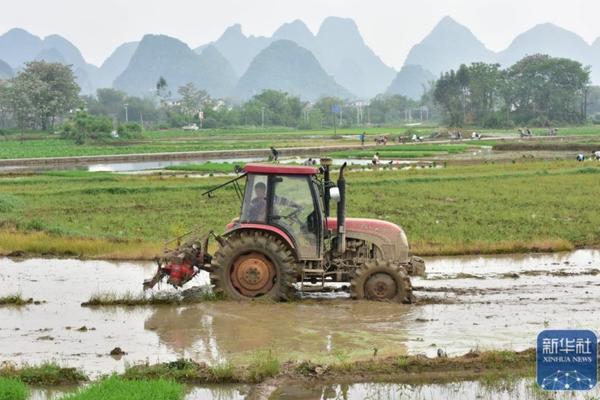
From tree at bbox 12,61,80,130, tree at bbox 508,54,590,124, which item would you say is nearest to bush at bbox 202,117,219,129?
tree at bbox 12,61,80,130

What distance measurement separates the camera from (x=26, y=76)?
10400cm

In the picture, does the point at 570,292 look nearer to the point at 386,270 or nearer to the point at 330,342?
the point at 386,270

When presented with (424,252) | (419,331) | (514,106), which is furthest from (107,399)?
(514,106)

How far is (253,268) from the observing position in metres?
11.4

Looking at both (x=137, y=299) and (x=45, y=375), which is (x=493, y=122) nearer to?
(x=137, y=299)

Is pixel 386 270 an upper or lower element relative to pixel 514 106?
lower

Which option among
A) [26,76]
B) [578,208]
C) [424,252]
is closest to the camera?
[424,252]

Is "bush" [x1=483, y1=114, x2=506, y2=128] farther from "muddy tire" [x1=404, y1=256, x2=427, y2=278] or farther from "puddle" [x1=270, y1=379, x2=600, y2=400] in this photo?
"puddle" [x1=270, y1=379, x2=600, y2=400]

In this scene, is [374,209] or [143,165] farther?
[143,165]

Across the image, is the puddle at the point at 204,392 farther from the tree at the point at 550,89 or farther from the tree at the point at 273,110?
the tree at the point at 273,110

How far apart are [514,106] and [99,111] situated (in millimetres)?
73948

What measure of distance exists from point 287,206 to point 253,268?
0.99 m

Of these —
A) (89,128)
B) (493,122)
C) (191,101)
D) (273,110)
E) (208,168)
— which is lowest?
(208,168)

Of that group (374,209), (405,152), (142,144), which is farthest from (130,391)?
(142,144)
